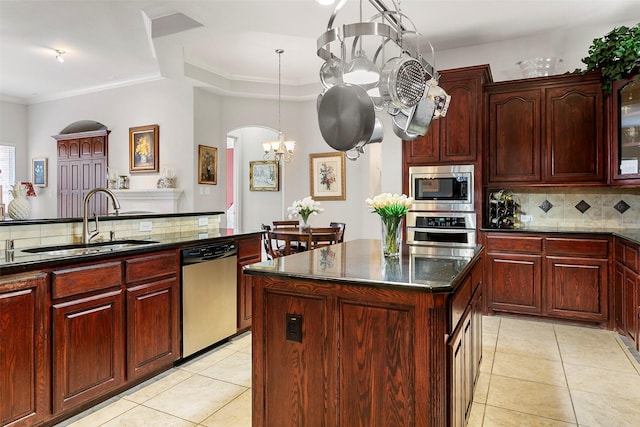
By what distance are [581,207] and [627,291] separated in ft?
3.90

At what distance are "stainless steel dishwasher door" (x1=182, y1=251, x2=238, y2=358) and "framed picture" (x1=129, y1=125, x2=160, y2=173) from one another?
11.8ft

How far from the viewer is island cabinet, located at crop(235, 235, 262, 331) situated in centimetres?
334

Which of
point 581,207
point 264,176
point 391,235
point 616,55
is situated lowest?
point 391,235

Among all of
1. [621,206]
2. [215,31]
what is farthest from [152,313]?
[621,206]

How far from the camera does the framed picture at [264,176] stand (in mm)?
7598

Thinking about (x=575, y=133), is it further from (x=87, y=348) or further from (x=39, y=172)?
(x=39, y=172)

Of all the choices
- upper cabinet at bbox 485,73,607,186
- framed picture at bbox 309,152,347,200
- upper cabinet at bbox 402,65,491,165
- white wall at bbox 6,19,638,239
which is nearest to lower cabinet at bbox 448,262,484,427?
upper cabinet at bbox 402,65,491,165

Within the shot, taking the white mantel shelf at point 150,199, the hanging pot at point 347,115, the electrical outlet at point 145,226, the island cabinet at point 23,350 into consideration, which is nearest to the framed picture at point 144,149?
the white mantel shelf at point 150,199

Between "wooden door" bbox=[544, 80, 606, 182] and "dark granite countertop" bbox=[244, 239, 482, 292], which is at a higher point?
"wooden door" bbox=[544, 80, 606, 182]

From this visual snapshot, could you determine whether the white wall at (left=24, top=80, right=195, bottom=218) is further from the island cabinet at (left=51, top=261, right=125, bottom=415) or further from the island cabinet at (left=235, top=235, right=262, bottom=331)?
the island cabinet at (left=51, top=261, right=125, bottom=415)

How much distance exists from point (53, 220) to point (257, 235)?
5.14 ft

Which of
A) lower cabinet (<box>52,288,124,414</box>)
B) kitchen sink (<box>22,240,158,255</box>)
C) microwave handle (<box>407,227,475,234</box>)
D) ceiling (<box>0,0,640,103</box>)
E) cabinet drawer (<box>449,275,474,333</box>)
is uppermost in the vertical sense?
ceiling (<box>0,0,640,103</box>)

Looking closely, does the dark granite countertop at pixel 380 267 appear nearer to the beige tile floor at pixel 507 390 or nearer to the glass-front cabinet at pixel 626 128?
the beige tile floor at pixel 507 390

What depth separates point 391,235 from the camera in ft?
7.00
